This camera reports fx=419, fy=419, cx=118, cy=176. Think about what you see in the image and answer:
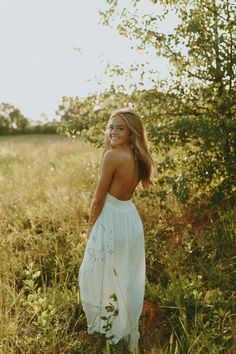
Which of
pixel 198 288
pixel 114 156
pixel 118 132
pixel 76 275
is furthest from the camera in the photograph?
pixel 76 275

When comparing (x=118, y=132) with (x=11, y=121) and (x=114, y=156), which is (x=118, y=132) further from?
(x=11, y=121)

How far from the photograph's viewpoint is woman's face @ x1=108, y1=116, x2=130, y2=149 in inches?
135

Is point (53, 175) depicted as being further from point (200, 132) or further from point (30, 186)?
point (200, 132)

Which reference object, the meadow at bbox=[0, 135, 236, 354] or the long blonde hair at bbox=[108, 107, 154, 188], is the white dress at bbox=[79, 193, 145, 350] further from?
the long blonde hair at bbox=[108, 107, 154, 188]

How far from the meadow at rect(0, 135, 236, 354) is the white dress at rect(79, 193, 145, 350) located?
0.17 meters

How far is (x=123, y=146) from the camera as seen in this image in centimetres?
347

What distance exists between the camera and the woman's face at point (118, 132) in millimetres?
3426

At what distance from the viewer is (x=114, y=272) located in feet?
11.4

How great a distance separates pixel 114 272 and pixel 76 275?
1285 mm

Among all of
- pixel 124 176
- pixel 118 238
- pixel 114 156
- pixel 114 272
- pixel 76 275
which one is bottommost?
pixel 76 275

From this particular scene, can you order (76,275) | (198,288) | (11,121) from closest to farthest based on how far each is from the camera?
1. (198,288)
2. (76,275)
3. (11,121)

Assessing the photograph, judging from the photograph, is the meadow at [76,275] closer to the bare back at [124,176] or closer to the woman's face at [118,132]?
the bare back at [124,176]

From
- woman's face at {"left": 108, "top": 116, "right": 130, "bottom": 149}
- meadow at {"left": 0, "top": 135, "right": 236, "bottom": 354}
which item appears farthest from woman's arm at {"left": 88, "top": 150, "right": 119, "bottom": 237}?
meadow at {"left": 0, "top": 135, "right": 236, "bottom": 354}

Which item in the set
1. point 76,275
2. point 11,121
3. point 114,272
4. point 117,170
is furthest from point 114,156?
point 11,121
